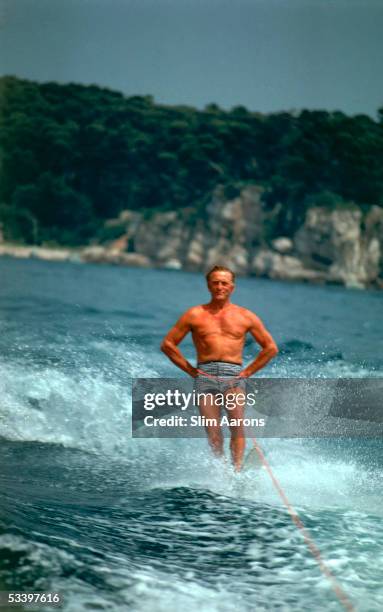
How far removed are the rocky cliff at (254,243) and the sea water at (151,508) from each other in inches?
Result: 1961

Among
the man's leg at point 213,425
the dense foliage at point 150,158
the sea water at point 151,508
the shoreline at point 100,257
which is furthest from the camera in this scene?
the dense foliage at point 150,158

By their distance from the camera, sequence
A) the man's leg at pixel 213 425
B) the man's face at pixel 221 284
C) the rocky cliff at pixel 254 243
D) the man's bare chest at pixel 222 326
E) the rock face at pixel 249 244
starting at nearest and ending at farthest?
the man's face at pixel 221 284, the man's bare chest at pixel 222 326, the man's leg at pixel 213 425, the rock face at pixel 249 244, the rocky cliff at pixel 254 243

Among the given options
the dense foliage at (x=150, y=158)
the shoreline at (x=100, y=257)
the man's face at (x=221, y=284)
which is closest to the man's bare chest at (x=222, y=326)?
the man's face at (x=221, y=284)

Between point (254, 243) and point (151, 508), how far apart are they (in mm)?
59124

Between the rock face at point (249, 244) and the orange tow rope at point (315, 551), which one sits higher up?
the rock face at point (249, 244)

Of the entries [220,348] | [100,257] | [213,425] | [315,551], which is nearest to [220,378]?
[220,348]

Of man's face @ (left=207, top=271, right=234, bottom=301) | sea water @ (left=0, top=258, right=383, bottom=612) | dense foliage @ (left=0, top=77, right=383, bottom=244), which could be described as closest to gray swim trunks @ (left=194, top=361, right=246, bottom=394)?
man's face @ (left=207, top=271, right=234, bottom=301)

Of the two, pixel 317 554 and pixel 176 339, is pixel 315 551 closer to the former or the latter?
pixel 317 554

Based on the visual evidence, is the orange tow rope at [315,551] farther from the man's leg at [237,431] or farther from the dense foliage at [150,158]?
the dense foliage at [150,158]

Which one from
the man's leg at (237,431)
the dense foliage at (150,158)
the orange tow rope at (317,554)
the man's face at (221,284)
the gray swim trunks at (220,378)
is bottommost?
the orange tow rope at (317,554)

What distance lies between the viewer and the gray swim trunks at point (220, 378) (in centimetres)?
551

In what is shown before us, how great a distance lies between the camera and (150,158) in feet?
238

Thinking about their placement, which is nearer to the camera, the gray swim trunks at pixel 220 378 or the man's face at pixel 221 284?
the man's face at pixel 221 284

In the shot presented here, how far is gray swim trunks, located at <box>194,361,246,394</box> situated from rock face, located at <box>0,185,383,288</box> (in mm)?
52572
